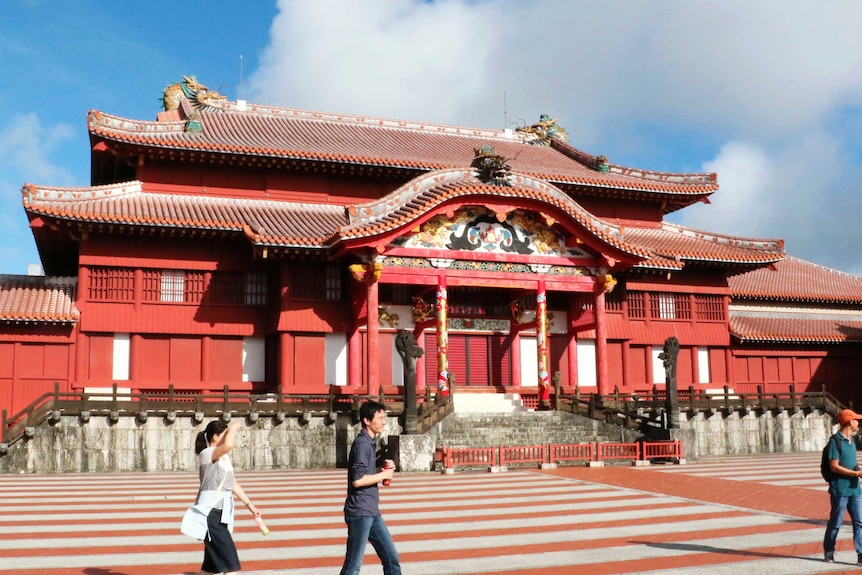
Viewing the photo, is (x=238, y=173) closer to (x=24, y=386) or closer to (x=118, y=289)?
(x=118, y=289)

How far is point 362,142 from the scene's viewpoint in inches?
1342

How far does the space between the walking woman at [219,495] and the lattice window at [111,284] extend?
20.3 m

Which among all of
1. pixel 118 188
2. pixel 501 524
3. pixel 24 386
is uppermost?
A: pixel 118 188

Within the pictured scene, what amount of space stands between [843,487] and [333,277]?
65.5ft

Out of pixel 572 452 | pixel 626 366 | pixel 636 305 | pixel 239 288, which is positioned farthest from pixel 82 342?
pixel 636 305

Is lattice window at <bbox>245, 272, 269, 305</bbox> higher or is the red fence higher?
lattice window at <bbox>245, 272, 269, 305</bbox>

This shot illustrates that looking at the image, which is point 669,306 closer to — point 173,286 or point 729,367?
point 729,367

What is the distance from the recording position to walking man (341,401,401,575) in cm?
723

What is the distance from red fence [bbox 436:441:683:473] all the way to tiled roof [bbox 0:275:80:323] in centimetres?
1281

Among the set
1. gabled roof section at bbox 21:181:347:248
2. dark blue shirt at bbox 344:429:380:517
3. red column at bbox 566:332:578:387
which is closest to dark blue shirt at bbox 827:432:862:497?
dark blue shirt at bbox 344:429:380:517

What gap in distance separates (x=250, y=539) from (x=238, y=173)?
67.3 feet

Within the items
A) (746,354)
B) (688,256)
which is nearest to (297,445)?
(688,256)

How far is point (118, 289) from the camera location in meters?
26.7

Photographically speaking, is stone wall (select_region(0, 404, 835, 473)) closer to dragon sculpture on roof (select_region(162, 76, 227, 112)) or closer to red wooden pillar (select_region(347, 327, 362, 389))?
red wooden pillar (select_region(347, 327, 362, 389))
